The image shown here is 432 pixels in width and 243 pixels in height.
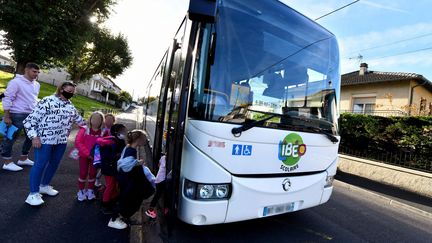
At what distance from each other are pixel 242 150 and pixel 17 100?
4.38 metres

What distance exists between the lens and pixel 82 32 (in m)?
13.0

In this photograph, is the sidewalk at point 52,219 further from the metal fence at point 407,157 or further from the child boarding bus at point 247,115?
the metal fence at point 407,157

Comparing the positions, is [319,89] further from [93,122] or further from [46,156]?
[46,156]

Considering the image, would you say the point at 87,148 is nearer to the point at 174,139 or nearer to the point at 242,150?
the point at 174,139

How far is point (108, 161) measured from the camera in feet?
11.3

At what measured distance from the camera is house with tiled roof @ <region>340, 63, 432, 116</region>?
16469 mm

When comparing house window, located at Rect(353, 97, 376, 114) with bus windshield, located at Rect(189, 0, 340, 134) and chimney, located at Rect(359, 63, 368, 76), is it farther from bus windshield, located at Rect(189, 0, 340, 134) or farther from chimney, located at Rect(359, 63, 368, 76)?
bus windshield, located at Rect(189, 0, 340, 134)

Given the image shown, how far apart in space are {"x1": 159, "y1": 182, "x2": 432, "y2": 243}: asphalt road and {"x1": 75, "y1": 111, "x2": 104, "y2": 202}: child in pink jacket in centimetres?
155

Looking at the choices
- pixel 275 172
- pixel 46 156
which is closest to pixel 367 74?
pixel 275 172

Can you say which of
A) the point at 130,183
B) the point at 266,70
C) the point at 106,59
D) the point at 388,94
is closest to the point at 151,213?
the point at 130,183

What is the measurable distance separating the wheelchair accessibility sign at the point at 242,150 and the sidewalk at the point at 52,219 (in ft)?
5.31

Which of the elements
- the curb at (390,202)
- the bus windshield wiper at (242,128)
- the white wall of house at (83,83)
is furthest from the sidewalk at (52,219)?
the white wall of house at (83,83)

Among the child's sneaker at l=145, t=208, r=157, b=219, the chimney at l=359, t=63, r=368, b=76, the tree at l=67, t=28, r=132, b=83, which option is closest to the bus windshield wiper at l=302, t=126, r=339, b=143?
the child's sneaker at l=145, t=208, r=157, b=219

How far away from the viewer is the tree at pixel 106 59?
37.3 m
